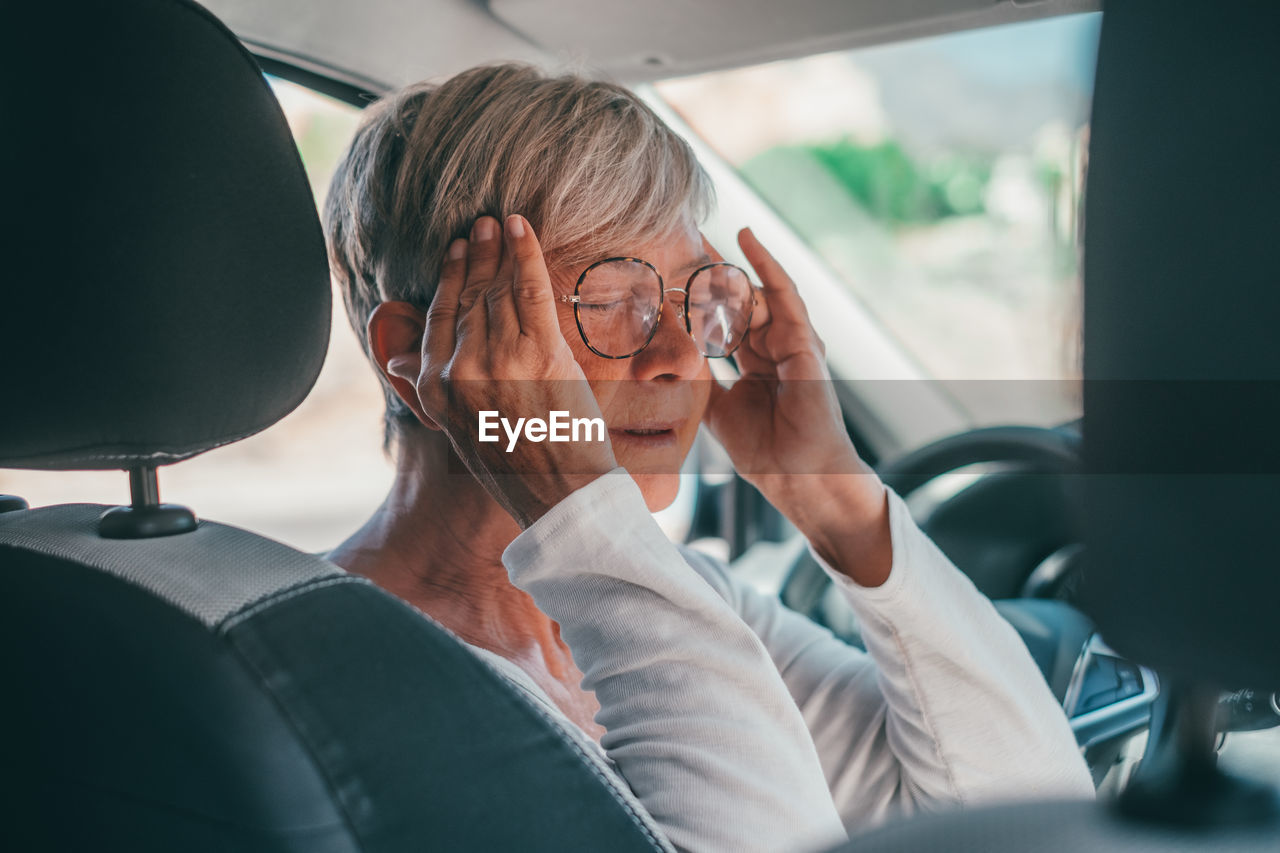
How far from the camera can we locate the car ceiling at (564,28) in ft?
4.76

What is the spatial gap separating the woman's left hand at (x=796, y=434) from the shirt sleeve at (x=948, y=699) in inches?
1.5

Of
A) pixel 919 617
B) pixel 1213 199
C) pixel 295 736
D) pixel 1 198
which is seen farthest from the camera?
pixel 919 617

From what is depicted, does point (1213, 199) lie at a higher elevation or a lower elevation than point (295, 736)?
higher

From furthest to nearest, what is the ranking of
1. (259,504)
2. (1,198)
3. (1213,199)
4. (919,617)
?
(259,504) → (919,617) → (1,198) → (1213,199)

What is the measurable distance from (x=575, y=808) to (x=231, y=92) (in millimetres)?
644

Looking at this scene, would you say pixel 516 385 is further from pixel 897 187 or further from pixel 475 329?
pixel 897 187

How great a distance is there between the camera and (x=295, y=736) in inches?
25.8

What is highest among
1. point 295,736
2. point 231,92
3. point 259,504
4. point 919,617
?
point 231,92

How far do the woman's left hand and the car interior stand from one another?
1.72 feet

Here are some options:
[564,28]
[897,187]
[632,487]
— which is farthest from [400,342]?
[897,187]

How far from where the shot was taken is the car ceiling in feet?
4.76

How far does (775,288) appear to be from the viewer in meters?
→ 1.51

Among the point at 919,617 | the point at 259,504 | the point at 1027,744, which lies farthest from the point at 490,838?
the point at 259,504

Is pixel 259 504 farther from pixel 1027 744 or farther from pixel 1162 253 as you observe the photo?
pixel 1162 253
